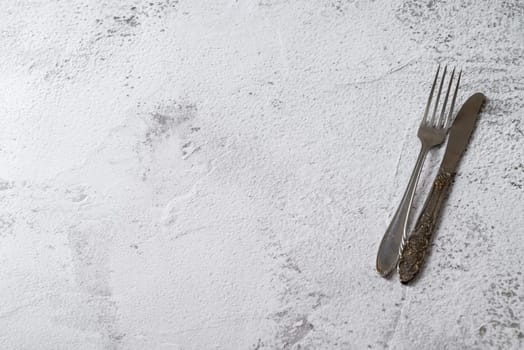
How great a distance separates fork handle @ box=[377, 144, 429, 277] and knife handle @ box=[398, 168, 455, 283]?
0.04 feet

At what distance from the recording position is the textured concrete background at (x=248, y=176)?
0.78 metres

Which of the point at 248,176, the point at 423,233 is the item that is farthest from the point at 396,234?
the point at 248,176

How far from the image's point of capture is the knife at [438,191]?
2.54 ft

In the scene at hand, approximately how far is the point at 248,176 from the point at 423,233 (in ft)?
0.89

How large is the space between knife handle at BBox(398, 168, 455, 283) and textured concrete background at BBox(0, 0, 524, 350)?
0.6 inches

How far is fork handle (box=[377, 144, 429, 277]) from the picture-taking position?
0.78 m

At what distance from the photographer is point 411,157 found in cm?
84

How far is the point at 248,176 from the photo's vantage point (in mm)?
867

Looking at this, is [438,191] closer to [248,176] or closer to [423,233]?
[423,233]

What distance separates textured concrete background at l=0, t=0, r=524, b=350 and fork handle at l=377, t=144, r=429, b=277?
0.05ft

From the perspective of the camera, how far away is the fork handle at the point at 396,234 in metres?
0.78

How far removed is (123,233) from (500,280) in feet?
1.78

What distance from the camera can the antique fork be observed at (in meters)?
0.78

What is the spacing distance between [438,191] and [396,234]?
9 cm
